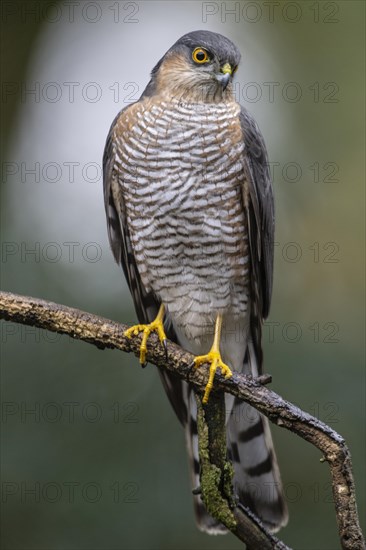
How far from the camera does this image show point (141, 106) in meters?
4.20

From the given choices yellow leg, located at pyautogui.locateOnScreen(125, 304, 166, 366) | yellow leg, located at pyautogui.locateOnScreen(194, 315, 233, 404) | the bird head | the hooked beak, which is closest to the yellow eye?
the bird head

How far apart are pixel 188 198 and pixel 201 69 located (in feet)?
2.38

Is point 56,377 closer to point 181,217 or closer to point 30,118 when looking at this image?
point 181,217

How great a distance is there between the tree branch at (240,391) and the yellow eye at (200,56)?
1490mm

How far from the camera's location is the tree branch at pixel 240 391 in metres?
2.94

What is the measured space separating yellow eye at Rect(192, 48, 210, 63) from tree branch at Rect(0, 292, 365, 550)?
1.49 meters

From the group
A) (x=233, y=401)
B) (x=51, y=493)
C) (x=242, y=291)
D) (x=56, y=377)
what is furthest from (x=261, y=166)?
(x=51, y=493)

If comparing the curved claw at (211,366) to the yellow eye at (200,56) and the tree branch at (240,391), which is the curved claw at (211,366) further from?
the yellow eye at (200,56)

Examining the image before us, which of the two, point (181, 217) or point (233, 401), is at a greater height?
point (181, 217)

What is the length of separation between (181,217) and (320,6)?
2.74 meters

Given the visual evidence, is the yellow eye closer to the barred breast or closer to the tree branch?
the barred breast

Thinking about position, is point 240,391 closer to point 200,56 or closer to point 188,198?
point 188,198

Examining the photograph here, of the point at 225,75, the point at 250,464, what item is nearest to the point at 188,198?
the point at 225,75

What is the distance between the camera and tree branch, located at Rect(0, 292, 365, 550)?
116 inches
